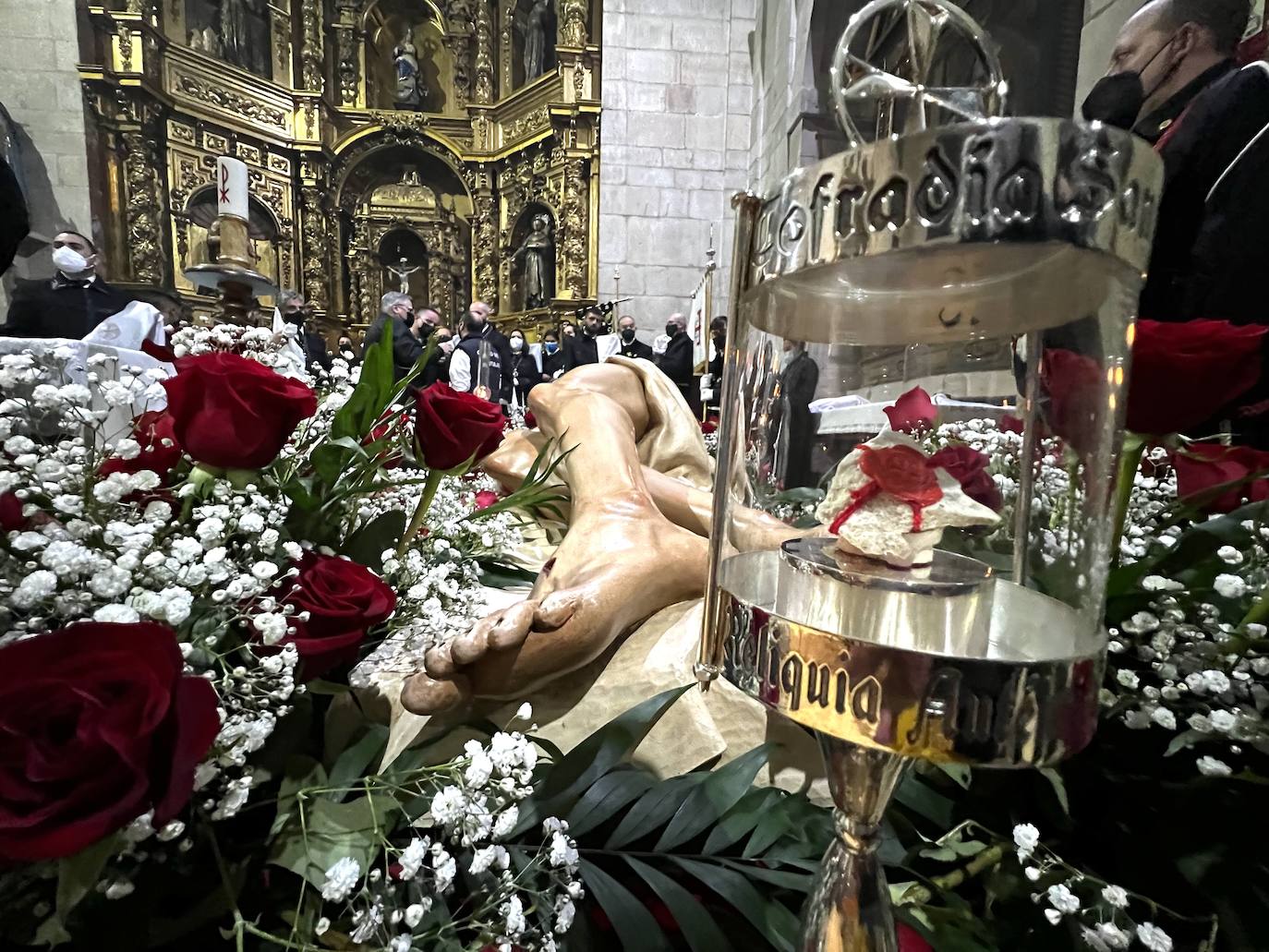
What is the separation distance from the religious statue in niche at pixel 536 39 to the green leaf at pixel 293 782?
22.9 ft

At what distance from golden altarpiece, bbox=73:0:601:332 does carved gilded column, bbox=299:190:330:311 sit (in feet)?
0.06

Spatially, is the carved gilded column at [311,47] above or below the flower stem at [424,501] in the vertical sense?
above

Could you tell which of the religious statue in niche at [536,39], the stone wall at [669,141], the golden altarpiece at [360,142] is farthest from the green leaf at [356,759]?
the religious statue in niche at [536,39]

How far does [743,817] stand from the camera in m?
0.47

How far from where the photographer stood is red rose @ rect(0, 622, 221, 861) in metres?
0.25

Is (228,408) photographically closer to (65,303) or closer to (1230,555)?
(1230,555)

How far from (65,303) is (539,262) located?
13.8 ft

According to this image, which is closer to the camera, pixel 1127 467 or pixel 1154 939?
pixel 1154 939

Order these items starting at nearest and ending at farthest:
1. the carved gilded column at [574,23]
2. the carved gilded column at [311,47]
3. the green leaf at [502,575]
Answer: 1. the green leaf at [502,575]
2. the carved gilded column at [574,23]
3. the carved gilded column at [311,47]

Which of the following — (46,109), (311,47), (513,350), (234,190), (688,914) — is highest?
(311,47)

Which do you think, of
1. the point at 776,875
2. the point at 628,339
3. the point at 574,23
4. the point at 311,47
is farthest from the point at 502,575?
the point at 311,47

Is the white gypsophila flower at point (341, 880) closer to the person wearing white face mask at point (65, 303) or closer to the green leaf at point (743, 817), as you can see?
the green leaf at point (743, 817)

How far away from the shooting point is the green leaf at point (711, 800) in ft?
1.50

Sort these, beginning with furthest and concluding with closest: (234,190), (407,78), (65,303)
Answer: (407,78)
(65,303)
(234,190)
